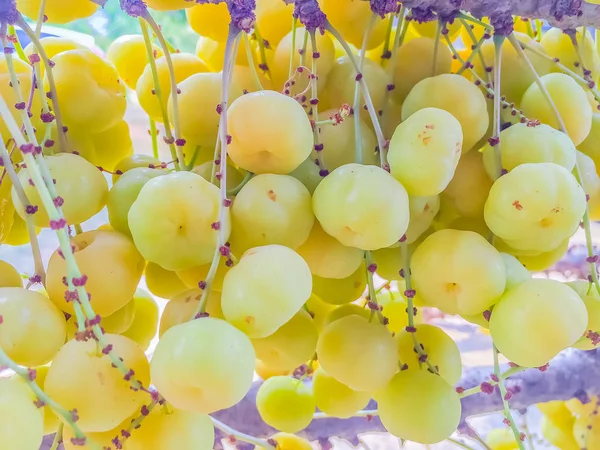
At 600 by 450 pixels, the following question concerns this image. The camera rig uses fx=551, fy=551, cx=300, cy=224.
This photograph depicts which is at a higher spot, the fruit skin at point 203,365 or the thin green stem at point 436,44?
the thin green stem at point 436,44

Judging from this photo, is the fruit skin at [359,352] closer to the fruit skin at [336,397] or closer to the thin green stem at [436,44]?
the fruit skin at [336,397]

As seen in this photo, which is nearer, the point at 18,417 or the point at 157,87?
the point at 18,417

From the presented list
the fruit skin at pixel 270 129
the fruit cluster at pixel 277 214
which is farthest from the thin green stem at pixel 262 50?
the fruit skin at pixel 270 129

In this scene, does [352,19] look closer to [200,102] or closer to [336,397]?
[200,102]

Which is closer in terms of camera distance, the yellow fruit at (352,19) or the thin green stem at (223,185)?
the thin green stem at (223,185)

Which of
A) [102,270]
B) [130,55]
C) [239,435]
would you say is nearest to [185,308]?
[102,270]

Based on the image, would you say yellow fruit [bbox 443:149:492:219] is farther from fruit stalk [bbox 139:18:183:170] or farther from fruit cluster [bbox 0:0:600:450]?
fruit stalk [bbox 139:18:183:170]
